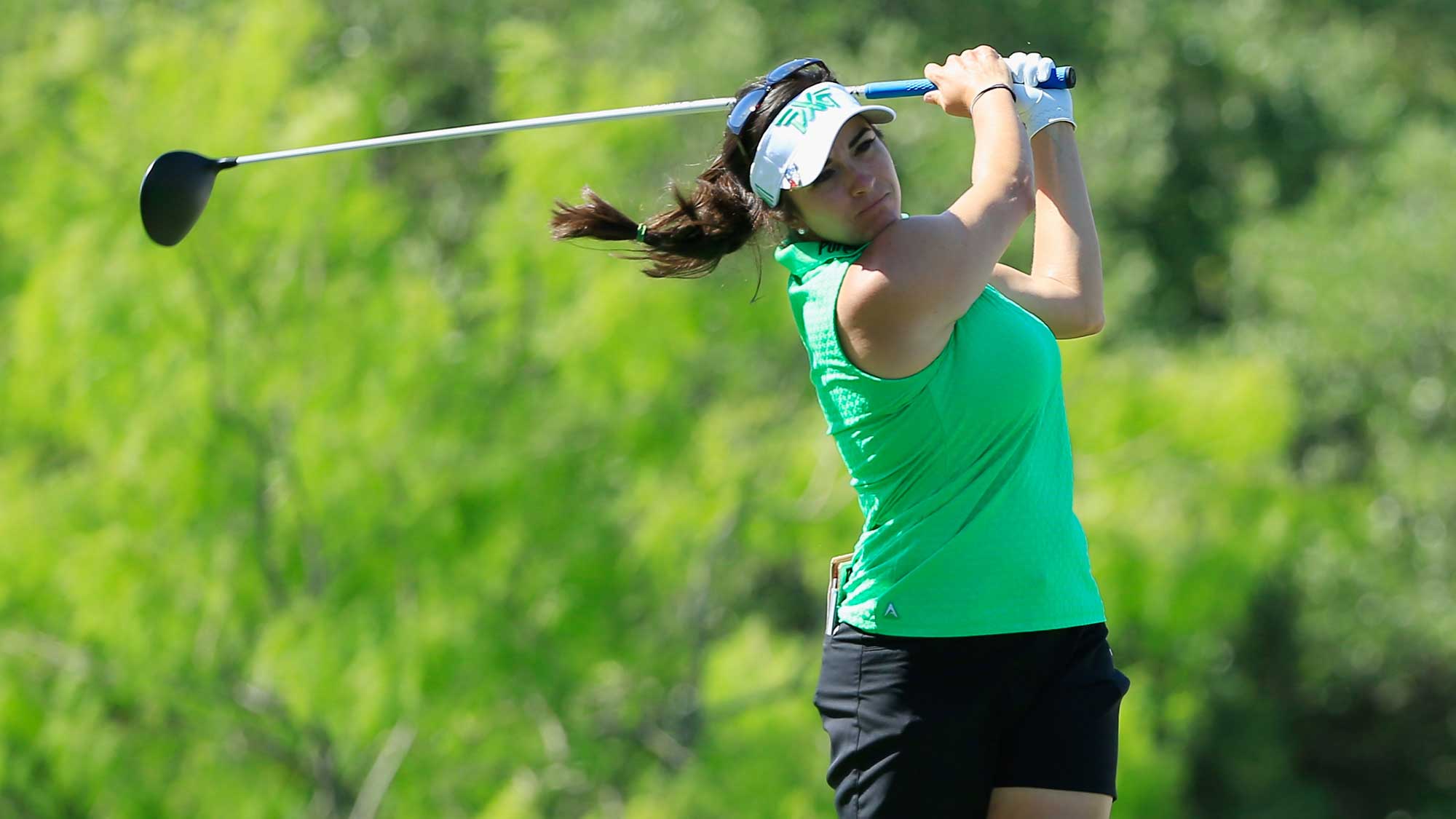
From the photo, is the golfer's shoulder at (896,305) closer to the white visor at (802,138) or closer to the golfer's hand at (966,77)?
the white visor at (802,138)

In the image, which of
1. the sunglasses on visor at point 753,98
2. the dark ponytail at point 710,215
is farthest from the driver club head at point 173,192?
the sunglasses on visor at point 753,98

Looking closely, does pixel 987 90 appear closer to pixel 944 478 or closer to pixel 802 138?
pixel 802 138

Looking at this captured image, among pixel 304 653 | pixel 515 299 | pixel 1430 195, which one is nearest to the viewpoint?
pixel 304 653

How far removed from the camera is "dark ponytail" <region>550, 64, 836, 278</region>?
93.3 inches

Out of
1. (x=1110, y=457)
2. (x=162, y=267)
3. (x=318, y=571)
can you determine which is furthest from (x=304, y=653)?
(x=1110, y=457)

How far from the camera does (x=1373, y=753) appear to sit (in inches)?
659

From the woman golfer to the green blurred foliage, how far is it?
8260mm

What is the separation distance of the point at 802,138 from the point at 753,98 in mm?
171

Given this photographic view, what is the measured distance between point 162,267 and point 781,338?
4539 millimetres

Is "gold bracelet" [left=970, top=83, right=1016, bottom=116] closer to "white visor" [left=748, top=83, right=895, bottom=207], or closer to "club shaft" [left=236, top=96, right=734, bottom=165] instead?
"white visor" [left=748, top=83, right=895, bottom=207]

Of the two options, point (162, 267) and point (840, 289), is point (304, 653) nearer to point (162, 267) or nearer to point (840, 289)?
point (162, 267)

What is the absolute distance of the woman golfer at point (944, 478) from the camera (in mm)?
2180

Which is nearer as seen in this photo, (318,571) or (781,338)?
(318,571)

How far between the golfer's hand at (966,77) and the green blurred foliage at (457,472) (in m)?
8.29
